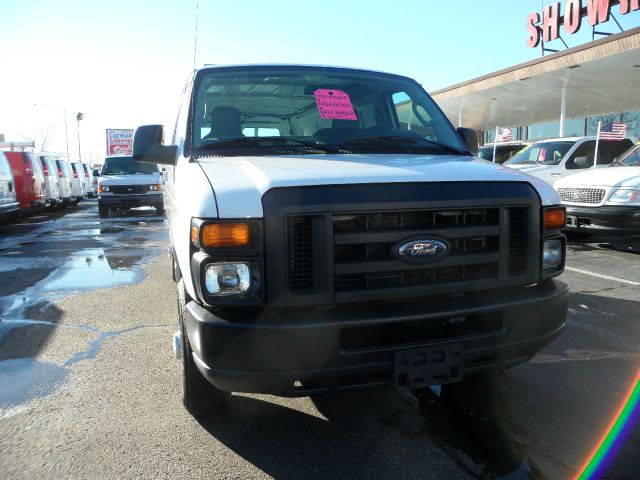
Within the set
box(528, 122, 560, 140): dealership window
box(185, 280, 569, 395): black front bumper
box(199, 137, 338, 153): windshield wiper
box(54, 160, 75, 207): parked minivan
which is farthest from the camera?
box(528, 122, 560, 140): dealership window

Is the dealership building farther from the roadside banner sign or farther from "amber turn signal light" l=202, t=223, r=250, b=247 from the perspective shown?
the roadside banner sign

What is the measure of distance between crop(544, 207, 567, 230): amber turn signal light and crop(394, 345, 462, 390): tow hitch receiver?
86 centimetres

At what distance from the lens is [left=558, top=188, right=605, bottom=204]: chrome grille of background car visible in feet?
25.4

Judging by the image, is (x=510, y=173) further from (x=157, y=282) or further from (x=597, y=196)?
(x=597, y=196)

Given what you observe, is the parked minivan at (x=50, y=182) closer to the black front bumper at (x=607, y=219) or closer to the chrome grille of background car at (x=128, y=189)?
the chrome grille of background car at (x=128, y=189)

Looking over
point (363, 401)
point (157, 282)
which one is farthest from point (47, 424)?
point (157, 282)

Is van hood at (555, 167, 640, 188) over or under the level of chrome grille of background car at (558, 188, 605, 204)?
over

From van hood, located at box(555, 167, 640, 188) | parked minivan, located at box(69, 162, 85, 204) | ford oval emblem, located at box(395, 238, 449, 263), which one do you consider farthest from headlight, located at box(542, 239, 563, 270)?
parked minivan, located at box(69, 162, 85, 204)

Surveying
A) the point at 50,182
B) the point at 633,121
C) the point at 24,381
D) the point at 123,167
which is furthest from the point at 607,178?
the point at 633,121

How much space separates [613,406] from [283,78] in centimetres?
297

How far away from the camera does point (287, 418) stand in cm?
299

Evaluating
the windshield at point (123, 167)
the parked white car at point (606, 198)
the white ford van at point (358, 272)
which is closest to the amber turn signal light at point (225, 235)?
the white ford van at point (358, 272)

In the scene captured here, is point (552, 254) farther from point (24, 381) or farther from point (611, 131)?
point (611, 131)

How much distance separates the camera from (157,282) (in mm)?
6641
